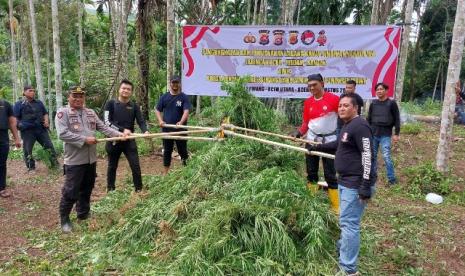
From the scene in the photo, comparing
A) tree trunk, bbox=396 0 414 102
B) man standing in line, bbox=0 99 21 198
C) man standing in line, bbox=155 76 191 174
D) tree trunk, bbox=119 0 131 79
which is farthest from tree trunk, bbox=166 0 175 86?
tree trunk, bbox=396 0 414 102

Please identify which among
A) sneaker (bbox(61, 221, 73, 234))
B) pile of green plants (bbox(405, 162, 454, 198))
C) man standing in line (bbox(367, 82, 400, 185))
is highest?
man standing in line (bbox(367, 82, 400, 185))

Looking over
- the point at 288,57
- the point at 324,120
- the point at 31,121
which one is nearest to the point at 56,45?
the point at 31,121

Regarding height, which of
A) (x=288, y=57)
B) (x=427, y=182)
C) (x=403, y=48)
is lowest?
(x=427, y=182)

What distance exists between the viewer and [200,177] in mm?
5012

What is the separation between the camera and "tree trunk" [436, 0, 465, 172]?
661 cm

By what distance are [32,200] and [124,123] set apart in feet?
6.62

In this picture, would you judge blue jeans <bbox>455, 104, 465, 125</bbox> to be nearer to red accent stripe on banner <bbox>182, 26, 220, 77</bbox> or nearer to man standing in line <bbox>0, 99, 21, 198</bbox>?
red accent stripe on banner <bbox>182, 26, 220, 77</bbox>

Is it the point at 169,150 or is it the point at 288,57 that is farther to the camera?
the point at 288,57

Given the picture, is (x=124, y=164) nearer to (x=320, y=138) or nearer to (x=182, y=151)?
(x=182, y=151)

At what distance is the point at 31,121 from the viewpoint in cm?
810

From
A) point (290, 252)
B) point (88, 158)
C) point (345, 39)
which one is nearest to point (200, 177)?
point (88, 158)

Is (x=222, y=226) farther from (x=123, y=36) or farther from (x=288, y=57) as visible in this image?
(x=123, y=36)

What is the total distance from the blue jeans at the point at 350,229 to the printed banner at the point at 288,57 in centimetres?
432

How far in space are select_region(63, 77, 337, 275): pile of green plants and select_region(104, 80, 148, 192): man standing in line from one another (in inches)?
22.9
